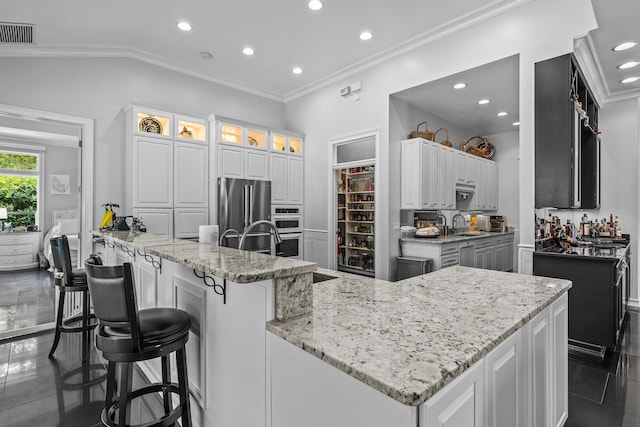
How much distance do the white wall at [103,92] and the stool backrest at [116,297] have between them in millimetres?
3076

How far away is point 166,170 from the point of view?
4.25m

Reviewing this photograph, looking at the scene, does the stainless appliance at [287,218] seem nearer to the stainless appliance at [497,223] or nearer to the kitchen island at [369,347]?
the kitchen island at [369,347]

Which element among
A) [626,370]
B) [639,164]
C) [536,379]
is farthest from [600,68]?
[536,379]

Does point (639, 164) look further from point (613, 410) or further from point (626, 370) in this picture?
point (613, 410)

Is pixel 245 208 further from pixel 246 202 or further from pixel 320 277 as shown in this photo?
pixel 320 277

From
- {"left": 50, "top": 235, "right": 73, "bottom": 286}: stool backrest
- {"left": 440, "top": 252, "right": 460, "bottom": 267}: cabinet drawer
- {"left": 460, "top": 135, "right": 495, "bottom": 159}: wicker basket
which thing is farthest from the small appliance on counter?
{"left": 50, "top": 235, "right": 73, "bottom": 286}: stool backrest

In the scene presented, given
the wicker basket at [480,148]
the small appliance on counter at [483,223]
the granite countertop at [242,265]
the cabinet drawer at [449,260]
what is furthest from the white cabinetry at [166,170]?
the small appliance on counter at [483,223]

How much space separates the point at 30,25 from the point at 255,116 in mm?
2977

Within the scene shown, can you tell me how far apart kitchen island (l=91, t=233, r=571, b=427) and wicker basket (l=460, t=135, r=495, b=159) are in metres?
5.01

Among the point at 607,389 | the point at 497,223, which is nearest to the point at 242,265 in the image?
the point at 607,389

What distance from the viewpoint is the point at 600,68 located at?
4.02 metres

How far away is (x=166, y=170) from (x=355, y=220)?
115 inches

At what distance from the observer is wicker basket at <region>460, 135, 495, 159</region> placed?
640cm

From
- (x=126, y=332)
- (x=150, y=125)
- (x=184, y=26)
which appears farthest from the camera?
(x=150, y=125)
